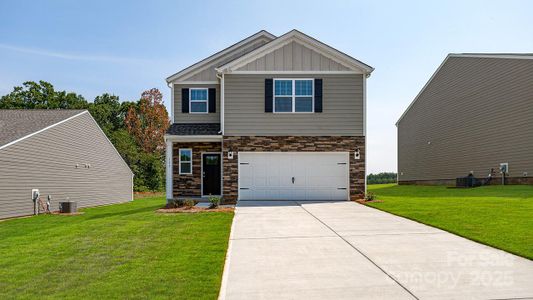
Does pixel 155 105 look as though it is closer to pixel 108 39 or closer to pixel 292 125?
pixel 108 39

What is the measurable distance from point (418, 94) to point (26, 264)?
31692 mm

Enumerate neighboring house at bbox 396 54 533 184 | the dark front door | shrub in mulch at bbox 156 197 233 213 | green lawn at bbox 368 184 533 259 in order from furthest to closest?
1. neighboring house at bbox 396 54 533 184
2. the dark front door
3. shrub in mulch at bbox 156 197 233 213
4. green lawn at bbox 368 184 533 259

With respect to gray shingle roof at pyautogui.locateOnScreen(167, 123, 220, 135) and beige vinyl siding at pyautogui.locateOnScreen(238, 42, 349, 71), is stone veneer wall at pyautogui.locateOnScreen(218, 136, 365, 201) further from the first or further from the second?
beige vinyl siding at pyautogui.locateOnScreen(238, 42, 349, 71)

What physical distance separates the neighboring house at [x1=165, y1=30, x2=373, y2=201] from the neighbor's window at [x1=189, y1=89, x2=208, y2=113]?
2.04m

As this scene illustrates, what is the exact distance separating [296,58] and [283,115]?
2406mm

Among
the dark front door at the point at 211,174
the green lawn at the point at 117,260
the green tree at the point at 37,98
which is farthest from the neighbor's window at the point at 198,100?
the green tree at the point at 37,98

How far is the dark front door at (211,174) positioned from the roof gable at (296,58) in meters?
4.00

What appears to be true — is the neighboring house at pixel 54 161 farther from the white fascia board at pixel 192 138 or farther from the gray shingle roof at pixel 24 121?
the white fascia board at pixel 192 138

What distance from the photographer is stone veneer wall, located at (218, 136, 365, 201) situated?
57.9 feet

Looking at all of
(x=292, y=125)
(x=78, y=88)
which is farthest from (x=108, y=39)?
(x=78, y=88)

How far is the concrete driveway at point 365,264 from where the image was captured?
5.63 m

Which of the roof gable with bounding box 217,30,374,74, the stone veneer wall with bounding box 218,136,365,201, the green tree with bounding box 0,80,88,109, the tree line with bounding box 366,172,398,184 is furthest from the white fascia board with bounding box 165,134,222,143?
the green tree with bounding box 0,80,88,109

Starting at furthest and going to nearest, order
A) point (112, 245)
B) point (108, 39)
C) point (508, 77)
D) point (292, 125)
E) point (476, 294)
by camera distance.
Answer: point (508, 77) → point (108, 39) → point (292, 125) → point (112, 245) → point (476, 294)

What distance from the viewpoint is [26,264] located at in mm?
7438
